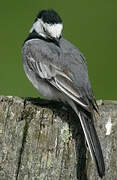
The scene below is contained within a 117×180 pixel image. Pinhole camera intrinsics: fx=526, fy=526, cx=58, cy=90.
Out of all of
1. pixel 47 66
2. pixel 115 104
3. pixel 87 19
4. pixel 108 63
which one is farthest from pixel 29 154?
pixel 87 19

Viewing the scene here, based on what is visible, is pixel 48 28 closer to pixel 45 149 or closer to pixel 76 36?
pixel 45 149

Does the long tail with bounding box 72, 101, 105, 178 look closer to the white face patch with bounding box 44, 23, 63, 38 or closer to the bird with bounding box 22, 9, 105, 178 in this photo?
the bird with bounding box 22, 9, 105, 178

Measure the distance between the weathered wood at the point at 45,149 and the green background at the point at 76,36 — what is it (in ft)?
13.6

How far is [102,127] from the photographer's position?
4.78 m

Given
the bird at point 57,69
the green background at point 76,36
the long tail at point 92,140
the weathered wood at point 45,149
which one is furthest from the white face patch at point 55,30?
the green background at point 76,36

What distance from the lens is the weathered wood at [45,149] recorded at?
4.50m

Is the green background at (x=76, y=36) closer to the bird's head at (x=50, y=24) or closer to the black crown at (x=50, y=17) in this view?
the bird's head at (x=50, y=24)

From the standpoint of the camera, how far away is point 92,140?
464 centimetres

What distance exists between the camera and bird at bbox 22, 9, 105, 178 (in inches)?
210

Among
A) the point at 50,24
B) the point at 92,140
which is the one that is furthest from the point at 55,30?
the point at 92,140

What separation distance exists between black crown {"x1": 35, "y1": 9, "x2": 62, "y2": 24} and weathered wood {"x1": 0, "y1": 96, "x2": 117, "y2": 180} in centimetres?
204

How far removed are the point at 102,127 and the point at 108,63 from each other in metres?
5.27

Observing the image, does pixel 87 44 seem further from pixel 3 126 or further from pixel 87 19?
pixel 3 126

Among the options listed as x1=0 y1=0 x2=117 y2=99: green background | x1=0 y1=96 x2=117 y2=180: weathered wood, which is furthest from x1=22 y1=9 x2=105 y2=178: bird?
x1=0 y1=0 x2=117 y2=99: green background
